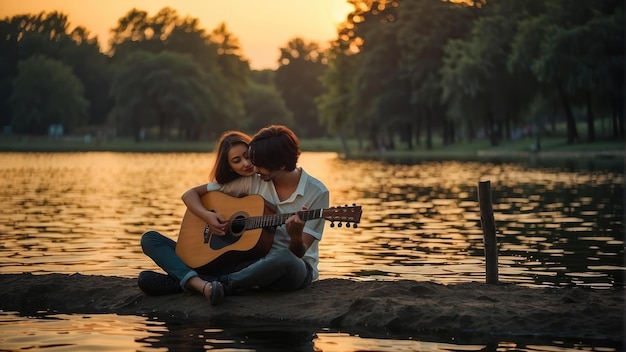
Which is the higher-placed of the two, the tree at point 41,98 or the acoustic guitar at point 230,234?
the tree at point 41,98

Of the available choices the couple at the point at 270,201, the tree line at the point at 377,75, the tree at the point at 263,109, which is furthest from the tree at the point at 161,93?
the couple at the point at 270,201

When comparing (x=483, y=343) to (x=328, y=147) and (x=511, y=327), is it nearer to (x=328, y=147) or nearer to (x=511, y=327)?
(x=511, y=327)

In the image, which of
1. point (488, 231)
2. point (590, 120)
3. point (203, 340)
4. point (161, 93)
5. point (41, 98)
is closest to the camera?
point (203, 340)

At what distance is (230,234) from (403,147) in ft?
284

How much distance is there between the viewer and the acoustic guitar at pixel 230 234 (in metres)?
10.0

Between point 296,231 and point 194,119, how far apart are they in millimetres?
102713

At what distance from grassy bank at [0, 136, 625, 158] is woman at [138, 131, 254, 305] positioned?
1989 inches

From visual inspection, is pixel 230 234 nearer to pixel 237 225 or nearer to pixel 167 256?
pixel 237 225

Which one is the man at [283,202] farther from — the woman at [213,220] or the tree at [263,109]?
the tree at [263,109]

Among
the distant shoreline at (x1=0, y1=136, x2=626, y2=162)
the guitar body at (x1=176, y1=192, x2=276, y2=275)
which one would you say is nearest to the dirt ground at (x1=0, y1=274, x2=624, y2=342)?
the guitar body at (x1=176, y1=192, x2=276, y2=275)

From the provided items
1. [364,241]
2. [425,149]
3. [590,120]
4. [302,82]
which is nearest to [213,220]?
[364,241]

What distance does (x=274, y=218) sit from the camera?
386 inches

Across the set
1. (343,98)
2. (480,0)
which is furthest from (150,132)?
(480,0)

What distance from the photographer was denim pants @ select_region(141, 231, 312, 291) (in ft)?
33.0
